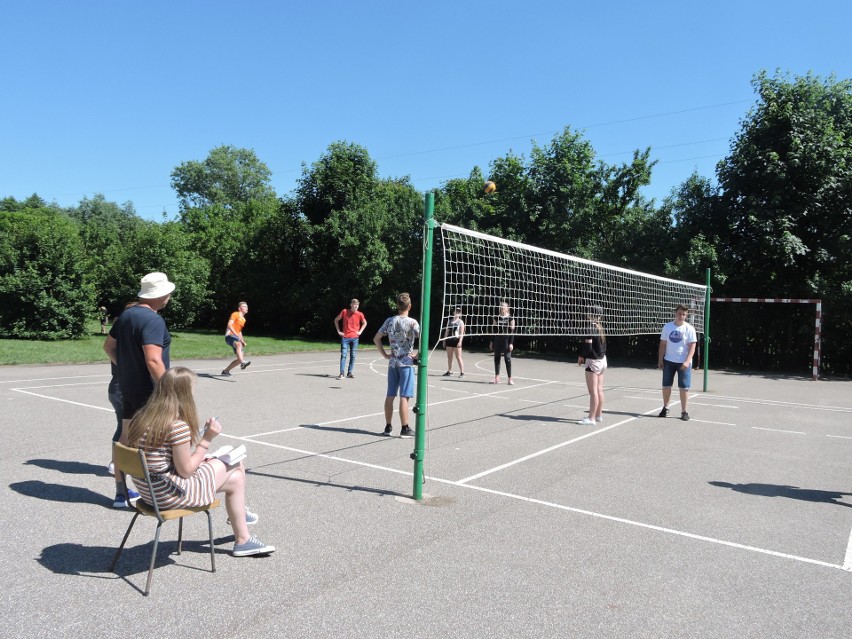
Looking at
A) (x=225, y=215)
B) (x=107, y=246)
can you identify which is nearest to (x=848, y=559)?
(x=107, y=246)

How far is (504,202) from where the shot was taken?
28.0m

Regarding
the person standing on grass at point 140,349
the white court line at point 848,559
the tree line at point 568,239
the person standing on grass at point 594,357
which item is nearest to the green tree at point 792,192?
the tree line at point 568,239

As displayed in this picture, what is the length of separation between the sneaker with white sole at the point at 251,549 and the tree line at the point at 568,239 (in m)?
20.2

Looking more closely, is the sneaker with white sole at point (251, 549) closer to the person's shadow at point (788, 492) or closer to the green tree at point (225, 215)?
the person's shadow at point (788, 492)

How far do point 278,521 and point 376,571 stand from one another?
3.99ft

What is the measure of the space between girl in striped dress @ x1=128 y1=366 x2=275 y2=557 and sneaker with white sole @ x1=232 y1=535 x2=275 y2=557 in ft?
1.41

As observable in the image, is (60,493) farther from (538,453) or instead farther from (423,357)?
(538,453)

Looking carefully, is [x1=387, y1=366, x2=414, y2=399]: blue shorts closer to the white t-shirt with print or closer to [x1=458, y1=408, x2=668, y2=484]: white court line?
[x1=458, y1=408, x2=668, y2=484]: white court line

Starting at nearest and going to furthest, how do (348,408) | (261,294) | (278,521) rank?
(278,521)
(348,408)
(261,294)

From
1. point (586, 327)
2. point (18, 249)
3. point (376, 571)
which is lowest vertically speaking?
point (376, 571)

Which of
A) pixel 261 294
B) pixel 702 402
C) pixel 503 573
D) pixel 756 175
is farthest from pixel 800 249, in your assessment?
pixel 261 294

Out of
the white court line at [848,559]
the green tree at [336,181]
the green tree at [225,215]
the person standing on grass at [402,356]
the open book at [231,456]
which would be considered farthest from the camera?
the green tree at [225,215]

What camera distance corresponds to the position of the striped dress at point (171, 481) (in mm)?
3957

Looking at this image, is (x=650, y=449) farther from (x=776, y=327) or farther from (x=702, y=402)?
(x=776, y=327)
